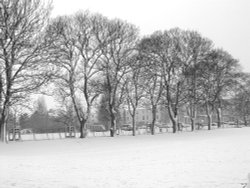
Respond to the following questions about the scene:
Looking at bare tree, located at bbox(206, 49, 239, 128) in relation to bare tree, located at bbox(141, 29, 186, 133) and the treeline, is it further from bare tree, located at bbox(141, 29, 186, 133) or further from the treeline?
bare tree, located at bbox(141, 29, 186, 133)

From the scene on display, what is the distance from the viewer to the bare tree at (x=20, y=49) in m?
28.7

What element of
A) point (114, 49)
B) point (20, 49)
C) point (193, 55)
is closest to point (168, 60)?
point (193, 55)

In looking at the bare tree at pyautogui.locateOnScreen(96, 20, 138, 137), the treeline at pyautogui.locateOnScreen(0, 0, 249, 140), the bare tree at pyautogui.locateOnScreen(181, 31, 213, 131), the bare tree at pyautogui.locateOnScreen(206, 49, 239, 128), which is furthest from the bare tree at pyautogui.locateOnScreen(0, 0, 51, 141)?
the bare tree at pyautogui.locateOnScreen(206, 49, 239, 128)

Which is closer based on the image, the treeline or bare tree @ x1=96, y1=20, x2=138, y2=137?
the treeline

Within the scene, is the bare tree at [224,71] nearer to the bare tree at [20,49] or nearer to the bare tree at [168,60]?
the bare tree at [168,60]

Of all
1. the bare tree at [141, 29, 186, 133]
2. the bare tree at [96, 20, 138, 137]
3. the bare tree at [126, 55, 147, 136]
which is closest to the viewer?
the bare tree at [96, 20, 138, 137]

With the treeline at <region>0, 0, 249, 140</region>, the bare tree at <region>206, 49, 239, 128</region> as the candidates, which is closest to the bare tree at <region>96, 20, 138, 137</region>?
the treeline at <region>0, 0, 249, 140</region>

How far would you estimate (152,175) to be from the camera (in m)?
12.7

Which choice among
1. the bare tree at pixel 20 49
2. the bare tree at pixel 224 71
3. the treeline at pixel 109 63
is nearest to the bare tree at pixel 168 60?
the treeline at pixel 109 63

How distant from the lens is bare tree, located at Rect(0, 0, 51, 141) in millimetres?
28734

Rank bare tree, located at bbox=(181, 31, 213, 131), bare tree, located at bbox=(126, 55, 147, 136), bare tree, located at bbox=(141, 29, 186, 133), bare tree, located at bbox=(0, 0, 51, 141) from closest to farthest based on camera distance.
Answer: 1. bare tree, located at bbox=(0, 0, 51, 141)
2. bare tree, located at bbox=(126, 55, 147, 136)
3. bare tree, located at bbox=(141, 29, 186, 133)
4. bare tree, located at bbox=(181, 31, 213, 131)

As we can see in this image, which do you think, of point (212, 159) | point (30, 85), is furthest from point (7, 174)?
point (30, 85)

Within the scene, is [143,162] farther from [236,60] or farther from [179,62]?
[236,60]

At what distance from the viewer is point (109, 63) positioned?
43031mm
